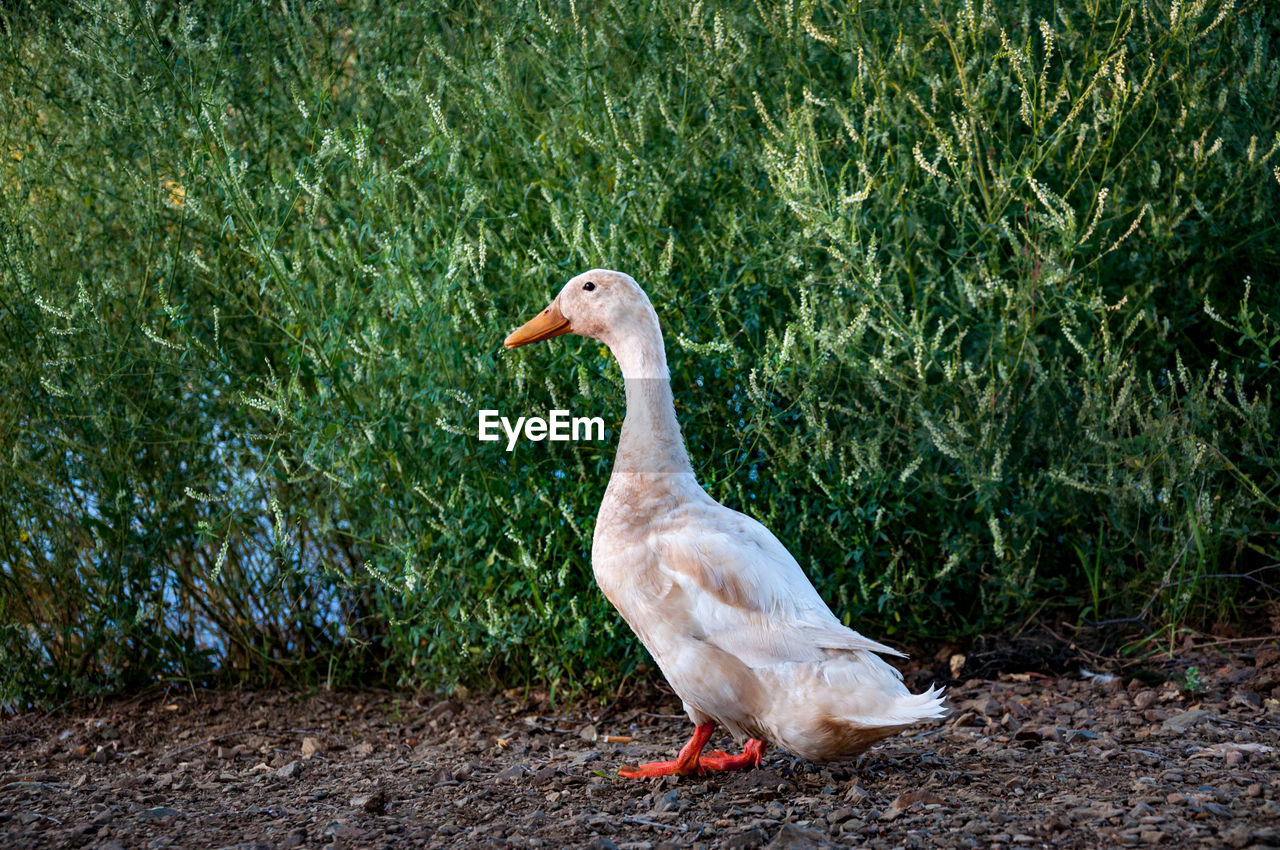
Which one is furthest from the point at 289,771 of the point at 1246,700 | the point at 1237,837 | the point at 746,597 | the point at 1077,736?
the point at 1246,700

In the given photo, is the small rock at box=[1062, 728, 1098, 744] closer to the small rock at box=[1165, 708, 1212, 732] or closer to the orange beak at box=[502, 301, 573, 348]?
the small rock at box=[1165, 708, 1212, 732]

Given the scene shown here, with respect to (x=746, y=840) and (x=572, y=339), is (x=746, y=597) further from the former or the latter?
(x=572, y=339)

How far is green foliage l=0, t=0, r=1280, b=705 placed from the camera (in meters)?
3.93

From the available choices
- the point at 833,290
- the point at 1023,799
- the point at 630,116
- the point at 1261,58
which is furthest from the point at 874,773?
the point at 1261,58

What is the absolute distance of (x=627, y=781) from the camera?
346cm

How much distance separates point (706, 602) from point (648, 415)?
58 centimetres

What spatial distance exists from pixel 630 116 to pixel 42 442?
2.57 meters

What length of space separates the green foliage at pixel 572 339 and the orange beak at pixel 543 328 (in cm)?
18

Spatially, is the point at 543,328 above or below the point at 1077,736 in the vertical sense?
above

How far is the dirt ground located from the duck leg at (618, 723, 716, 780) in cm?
3

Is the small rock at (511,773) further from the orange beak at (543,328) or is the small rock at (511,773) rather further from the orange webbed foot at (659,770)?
the orange beak at (543,328)

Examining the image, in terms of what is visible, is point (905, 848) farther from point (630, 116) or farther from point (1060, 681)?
point (630, 116)

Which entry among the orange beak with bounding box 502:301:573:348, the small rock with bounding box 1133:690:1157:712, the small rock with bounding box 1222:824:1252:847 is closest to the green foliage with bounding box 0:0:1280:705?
the orange beak with bounding box 502:301:573:348

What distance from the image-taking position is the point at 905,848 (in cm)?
268
